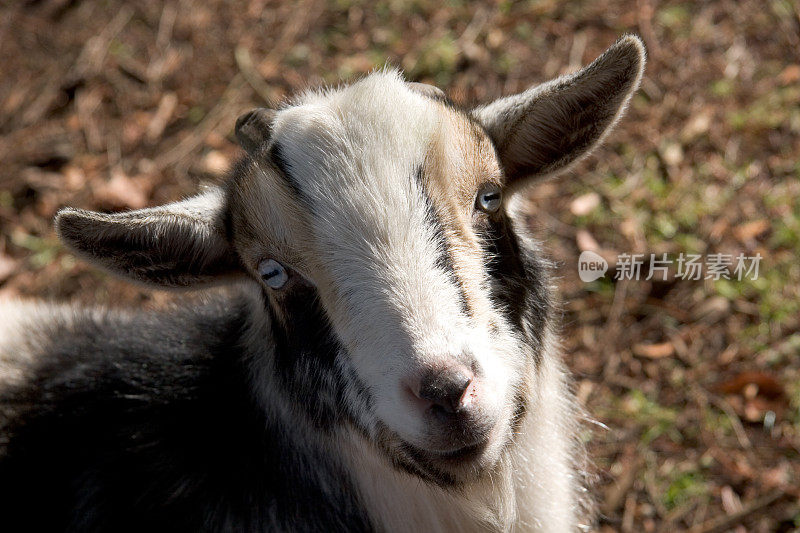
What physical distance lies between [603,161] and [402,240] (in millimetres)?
3910

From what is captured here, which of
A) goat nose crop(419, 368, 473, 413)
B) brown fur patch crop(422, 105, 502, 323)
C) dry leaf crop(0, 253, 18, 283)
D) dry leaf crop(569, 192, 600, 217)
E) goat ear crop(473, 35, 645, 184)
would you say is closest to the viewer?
goat nose crop(419, 368, 473, 413)

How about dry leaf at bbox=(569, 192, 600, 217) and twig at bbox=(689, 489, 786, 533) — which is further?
dry leaf at bbox=(569, 192, 600, 217)

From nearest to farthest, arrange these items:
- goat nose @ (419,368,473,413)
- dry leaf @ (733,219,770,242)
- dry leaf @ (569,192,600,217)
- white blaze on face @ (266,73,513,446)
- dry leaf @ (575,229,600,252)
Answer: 1. goat nose @ (419,368,473,413)
2. white blaze on face @ (266,73,513,446)
3. dry leaf @ (733,219,770,242)
4. dry leaf @ (575,229,600,252)
5. dry leaf @ (569,192,600,217)

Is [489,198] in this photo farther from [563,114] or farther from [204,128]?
[204,128]

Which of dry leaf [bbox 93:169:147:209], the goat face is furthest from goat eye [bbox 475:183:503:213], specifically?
dry leaf [bbox 93:169:147:209]

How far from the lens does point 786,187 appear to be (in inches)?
238

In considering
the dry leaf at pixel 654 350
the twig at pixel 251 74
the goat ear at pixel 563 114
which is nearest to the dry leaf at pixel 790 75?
the dry leaf at pixel 654 350

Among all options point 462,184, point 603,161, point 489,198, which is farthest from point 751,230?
point 462,184

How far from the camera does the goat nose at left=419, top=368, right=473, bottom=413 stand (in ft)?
8.85

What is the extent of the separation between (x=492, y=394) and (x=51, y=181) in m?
5.56

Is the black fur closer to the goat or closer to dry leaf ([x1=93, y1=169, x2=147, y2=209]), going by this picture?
the goat

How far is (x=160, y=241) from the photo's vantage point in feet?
11.3

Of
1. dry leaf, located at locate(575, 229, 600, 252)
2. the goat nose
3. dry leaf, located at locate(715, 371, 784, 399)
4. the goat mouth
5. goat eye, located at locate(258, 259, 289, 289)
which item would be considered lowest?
dry leaf, located at locate(715, 371, 784, 399)

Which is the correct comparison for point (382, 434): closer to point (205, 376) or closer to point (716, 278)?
point (205, 376)
